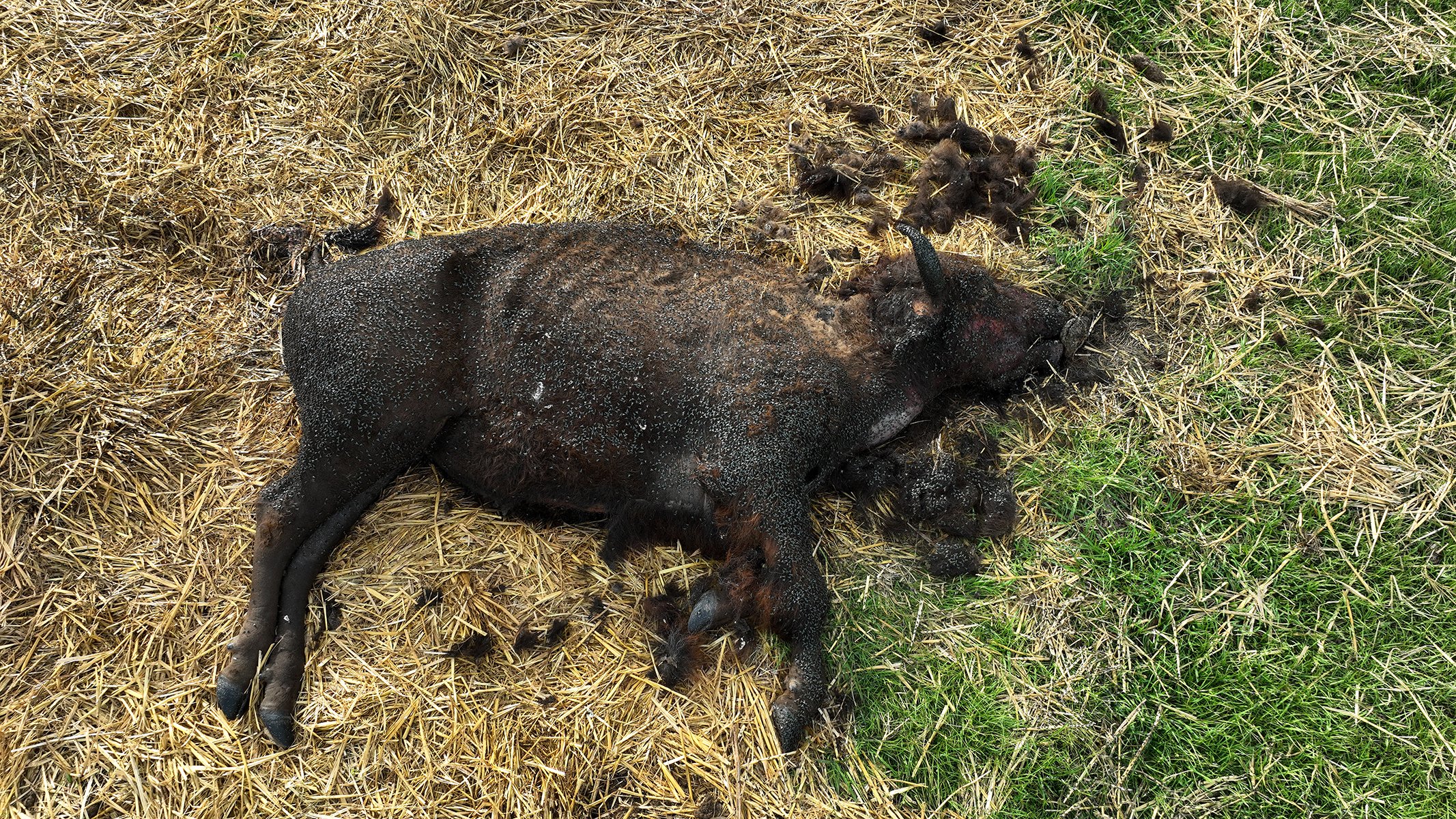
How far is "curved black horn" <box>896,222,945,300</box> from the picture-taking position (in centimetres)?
336

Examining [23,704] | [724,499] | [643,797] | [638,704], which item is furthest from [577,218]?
[23,704]

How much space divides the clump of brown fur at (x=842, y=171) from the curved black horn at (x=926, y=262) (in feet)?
2.69

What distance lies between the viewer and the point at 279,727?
318cm

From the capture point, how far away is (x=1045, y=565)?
11.6ft

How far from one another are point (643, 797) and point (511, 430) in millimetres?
1508

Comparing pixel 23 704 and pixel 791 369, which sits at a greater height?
pixel 791 369

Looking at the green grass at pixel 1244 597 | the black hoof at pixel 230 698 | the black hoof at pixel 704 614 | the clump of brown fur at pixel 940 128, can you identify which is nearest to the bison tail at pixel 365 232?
the black hoof at pixel 230 698

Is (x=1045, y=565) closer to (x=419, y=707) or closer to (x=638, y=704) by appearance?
(x=638, y=704)

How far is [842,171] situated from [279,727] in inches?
138

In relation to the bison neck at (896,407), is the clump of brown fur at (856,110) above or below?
above

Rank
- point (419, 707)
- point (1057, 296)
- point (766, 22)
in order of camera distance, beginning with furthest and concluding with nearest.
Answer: point (766, 22) < point (1057, 296) < point (419, 707)

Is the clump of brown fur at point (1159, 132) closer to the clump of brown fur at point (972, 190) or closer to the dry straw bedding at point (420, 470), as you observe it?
the dry straw bedding at point (420, 470)

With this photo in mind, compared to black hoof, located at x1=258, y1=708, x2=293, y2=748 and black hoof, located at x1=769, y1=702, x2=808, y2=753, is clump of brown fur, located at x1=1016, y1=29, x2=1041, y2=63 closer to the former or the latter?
black hoof, located at x1=769, y1=702, x2=808, y2=753

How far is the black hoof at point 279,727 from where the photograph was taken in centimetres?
318
